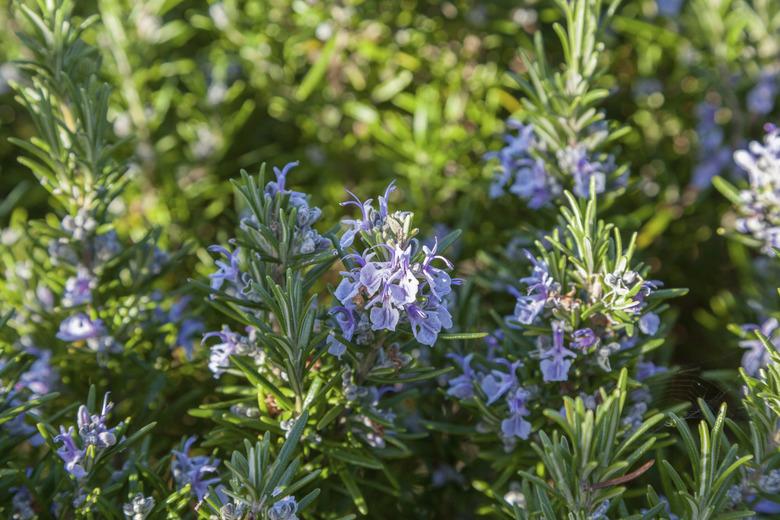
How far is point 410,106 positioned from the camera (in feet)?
6.43

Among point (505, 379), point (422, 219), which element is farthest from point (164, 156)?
point (505, 379)

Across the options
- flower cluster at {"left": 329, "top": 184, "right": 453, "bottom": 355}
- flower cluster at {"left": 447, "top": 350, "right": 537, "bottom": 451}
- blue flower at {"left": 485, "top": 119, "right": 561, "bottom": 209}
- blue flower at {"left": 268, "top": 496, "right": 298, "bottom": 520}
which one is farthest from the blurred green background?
blue flower at {"left": 268, "top": 496, "right": 298, "bottom": 520}

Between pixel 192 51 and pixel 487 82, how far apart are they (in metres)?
0.93

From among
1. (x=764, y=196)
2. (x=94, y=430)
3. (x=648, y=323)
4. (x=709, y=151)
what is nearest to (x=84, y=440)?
(x=94, y=430)

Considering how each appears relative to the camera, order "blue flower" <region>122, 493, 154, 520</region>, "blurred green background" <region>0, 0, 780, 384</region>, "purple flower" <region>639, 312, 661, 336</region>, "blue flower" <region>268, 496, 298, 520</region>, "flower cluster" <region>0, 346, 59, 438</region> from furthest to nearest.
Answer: "blurred green background" <region>0, 0, 780, 384</region>, "flower cluster" <region>0, 346, 59, 438</region>, "purple flower" <region>639, 312, 661, 336</region>, "blue flower" <region>122, 493, 154, 520</region>, "blue flower" <region>268, 496, 298, 520</region>

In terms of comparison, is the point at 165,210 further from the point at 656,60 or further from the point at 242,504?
the point at 656,60

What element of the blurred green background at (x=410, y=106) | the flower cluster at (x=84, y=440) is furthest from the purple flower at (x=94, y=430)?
the blurred green background at (x=410, y=106)

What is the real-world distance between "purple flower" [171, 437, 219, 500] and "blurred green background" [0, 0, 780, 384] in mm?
679

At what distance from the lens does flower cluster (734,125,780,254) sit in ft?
4.40

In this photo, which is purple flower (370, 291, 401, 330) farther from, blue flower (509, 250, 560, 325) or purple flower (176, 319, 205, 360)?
purple flower (176, 319, 205, 360)

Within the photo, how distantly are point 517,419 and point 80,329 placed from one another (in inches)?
Result: 29.8

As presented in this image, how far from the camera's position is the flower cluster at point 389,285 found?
0.95 m

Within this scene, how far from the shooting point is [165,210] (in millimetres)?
1834

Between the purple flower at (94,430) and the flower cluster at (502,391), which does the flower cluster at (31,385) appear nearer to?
the purple flower at (94,430)
